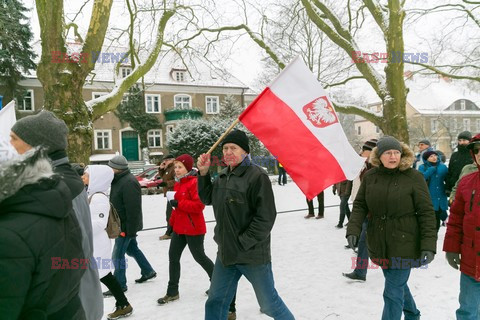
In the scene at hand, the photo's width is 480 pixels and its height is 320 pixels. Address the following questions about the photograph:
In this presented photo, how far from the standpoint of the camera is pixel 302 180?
356 centimetres

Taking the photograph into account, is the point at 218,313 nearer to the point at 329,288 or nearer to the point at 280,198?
the point at 329,288

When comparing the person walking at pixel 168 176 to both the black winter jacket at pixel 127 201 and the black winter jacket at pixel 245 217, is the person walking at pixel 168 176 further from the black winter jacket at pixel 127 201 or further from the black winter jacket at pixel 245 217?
the black winter jacket at pixel 245 217

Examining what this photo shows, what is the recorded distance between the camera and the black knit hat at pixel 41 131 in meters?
1.93

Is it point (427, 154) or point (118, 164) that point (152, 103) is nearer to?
point (427, 154)

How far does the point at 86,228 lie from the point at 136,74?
7.84 m

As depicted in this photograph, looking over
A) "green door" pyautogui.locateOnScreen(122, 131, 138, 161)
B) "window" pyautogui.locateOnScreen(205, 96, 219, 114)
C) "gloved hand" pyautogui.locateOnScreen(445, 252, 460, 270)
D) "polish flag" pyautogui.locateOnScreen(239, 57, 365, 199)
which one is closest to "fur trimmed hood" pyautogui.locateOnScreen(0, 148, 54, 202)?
"polish flag" pyautogui.locateOnScreen(239, 57, 365, 199)

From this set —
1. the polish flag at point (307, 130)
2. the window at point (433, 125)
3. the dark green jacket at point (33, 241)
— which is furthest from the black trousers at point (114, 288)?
the window at point (433, 125)

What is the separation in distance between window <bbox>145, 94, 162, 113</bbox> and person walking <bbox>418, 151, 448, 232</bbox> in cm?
3281

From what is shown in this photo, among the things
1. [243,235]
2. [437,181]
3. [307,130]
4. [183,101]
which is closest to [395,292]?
[243,235]

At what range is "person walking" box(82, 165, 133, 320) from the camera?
380 cm

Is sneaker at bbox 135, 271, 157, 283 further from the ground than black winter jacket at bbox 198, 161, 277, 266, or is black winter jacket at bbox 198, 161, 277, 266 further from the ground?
black winter jacket at bbox 198, 161, 277, 266

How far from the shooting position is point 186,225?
437 centimetres

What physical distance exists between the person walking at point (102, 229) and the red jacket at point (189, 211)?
0.85 m

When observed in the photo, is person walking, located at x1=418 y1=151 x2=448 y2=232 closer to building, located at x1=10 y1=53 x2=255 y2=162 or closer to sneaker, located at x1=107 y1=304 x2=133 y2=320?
sneaker, located at x1=107 y1=304 x2=133 y2=320
